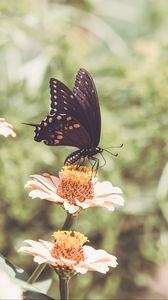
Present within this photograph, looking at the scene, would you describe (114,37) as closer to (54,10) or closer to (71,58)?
(54,10)

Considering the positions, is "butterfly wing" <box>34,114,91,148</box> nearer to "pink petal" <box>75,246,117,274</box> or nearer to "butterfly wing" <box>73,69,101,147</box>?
"butterfly wing" <box>73,69,101,147</box>

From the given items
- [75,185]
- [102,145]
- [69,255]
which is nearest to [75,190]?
[75,185]

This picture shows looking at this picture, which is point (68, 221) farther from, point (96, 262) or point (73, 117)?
point (73, 117)

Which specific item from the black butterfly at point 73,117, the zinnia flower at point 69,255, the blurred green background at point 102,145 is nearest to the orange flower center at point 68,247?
the zinnia flower at point 69,255

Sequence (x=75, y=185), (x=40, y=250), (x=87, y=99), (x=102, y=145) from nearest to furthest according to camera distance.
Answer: (x=40, y=250), (x=75, y=185), (x=87, y=99), (x=102, y=145)

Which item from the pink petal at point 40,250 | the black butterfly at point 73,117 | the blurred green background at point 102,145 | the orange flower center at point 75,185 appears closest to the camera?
the pink petal at point 40,250

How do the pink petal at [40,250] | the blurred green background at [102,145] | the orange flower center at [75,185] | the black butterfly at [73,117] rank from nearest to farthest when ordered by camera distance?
the pink petal at [40,250], the orange flower center at [75,185], the black butterfly at [73,117], the blurred green background at [102,145]

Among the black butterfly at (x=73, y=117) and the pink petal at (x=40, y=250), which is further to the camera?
the black butterfly at (x=73, y=117)

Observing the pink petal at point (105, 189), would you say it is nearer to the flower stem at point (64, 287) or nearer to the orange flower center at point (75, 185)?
the orange flower center at point (75, 185)
